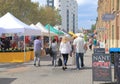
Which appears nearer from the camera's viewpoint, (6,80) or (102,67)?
(102,67)

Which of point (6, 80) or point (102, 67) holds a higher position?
point (102, 67)

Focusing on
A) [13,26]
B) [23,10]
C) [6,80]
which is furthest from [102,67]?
[23,10]

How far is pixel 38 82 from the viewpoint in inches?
587

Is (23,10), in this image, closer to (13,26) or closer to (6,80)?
(13,26)

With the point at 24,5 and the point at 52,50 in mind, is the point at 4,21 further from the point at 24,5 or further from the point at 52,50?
the point at 24,5

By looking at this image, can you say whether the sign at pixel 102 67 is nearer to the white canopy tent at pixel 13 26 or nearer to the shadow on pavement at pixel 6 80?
the shadow on pavement at pixel 6 80

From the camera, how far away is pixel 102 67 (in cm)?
1353

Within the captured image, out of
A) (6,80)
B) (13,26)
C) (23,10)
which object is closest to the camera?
(6,80)

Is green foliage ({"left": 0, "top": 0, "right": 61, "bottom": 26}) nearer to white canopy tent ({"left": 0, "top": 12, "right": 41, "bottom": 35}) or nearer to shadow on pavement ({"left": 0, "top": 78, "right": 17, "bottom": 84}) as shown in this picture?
white canopy tent ({"left": 0, "top": 12, "right": 41, "bottom": 35})

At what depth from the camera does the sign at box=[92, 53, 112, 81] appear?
1348cm

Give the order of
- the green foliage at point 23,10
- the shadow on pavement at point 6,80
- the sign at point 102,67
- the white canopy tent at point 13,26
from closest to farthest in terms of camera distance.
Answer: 1. the sign at point 102,67
2. the shadow on pavement at point 6,80
3. the white canopy tent at point 13,26
4. the green foliage at point 23,10

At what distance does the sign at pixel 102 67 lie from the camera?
13.5 m

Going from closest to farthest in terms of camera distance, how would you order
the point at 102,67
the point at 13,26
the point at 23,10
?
the point at 102,67
the point at 13,26
the point at 23,10

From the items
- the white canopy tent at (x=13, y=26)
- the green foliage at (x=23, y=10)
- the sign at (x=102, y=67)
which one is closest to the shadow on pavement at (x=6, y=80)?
the sign at (x=102, y=67)
